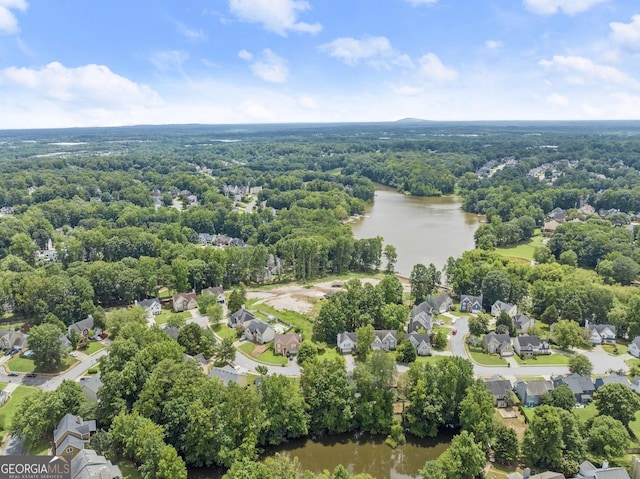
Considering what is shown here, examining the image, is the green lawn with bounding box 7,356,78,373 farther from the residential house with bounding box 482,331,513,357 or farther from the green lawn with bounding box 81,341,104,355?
the residential house with bounding box 482,331,513,357

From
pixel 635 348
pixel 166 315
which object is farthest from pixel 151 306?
pixel 635 348

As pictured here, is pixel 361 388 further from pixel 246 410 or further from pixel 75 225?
pixel 75 225

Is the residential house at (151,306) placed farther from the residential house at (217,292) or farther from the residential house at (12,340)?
the residential house at (12,340)

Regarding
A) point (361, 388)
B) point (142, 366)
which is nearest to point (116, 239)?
point (142, 366)

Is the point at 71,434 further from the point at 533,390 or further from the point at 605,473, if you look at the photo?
the point at 533,390

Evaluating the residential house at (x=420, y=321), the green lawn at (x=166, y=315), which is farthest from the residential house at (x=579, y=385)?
the green lawn at (x=166, y=315)

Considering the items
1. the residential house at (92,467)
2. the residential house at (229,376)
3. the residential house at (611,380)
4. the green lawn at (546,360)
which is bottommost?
the green lawn at (546,360)

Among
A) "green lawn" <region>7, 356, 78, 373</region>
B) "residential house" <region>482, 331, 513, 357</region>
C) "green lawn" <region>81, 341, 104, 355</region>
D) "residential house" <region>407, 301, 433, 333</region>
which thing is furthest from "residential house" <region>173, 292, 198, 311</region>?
"residential house" <region>482, 331, 513, 357</region>
